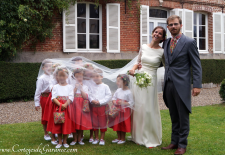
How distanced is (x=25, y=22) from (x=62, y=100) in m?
5.55

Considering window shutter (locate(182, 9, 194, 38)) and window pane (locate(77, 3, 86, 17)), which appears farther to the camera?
window shutter (locate(182, 9, 194, 38))

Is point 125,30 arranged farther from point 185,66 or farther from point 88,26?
point 185,66

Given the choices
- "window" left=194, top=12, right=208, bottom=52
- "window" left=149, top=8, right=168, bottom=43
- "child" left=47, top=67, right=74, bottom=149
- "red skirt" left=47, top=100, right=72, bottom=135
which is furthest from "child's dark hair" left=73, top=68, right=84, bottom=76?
"window" left=194, top=12, right=208, bottom=52

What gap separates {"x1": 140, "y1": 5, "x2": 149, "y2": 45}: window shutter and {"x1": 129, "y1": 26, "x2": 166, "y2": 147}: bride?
729 centimetres

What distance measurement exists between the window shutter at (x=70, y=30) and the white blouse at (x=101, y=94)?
6.03 meters

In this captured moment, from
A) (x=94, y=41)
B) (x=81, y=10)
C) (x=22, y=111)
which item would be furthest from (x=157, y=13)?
(x=22, y=111)

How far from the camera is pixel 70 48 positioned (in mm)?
10328

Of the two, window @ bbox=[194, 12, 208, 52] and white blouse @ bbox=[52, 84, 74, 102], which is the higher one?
window @ bbox=[194, 12, 208, 52]

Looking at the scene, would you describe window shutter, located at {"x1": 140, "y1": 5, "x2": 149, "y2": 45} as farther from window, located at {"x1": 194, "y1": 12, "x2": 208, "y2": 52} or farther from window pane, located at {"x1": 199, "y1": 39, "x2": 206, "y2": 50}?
window pane, located at {"x1": 199, "y1": 39, "x2": 206, "y2": 50}

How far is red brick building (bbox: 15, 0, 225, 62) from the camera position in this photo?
10242 millimetres

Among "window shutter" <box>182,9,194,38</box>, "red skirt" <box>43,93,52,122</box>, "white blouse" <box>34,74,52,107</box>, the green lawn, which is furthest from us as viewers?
"window shutter" <box>182,9,194,38</box>

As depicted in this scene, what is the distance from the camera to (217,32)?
13.9 metres

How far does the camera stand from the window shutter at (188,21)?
1283cm

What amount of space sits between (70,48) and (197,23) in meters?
7.08
